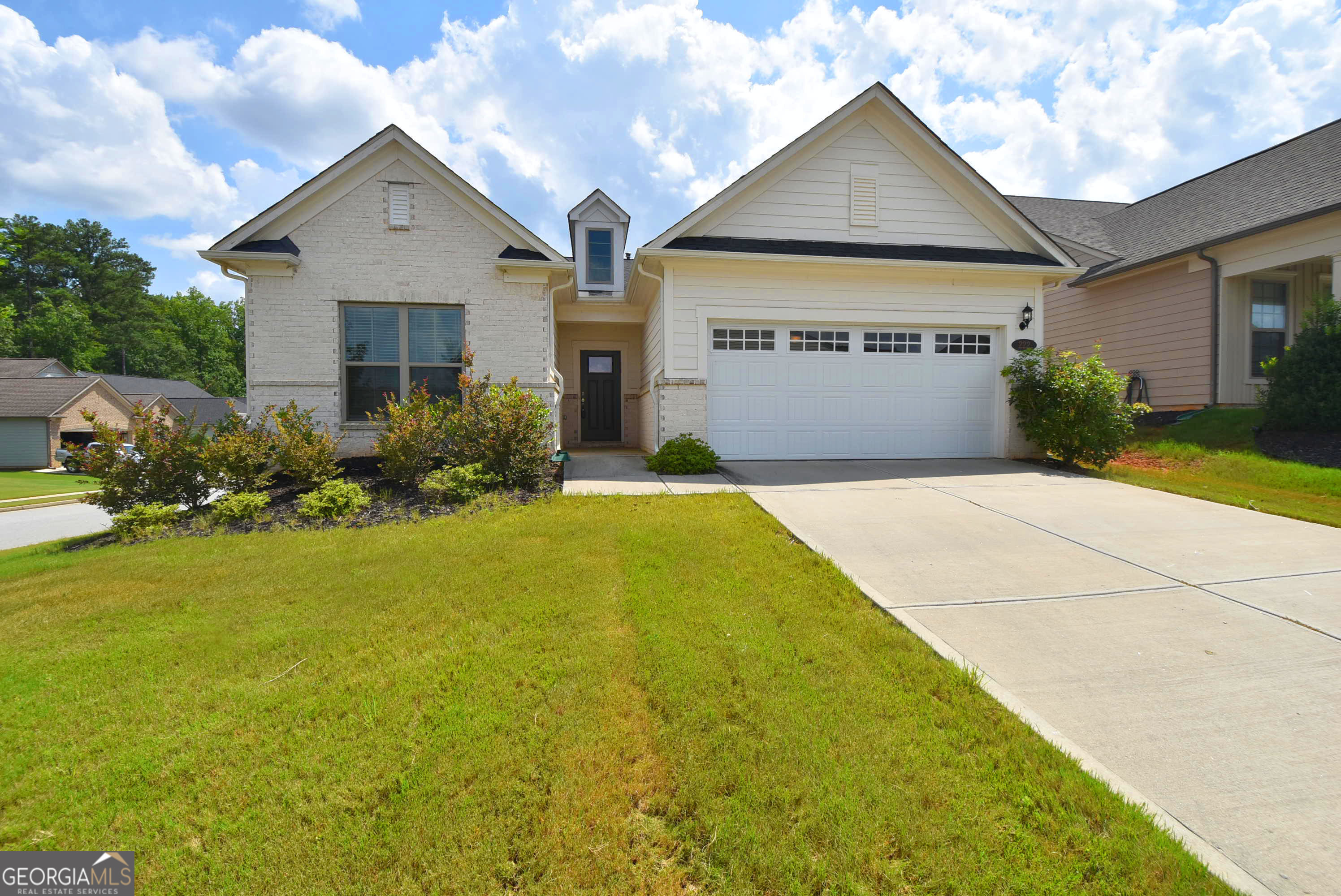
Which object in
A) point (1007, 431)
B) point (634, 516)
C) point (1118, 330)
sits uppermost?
point (1118, 330)

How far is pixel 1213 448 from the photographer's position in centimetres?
1051

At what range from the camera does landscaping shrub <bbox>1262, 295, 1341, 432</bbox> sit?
31.3 ft

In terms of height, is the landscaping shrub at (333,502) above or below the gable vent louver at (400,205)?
below

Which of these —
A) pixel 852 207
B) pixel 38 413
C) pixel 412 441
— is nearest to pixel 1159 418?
pixel 852 207

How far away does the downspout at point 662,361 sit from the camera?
32.0ft

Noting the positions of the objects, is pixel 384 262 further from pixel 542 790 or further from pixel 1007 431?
pixel 1007 431

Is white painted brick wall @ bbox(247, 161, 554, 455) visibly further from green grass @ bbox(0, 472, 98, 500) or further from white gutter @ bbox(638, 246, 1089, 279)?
green grass @ bbox(0, 472, 98, 500)

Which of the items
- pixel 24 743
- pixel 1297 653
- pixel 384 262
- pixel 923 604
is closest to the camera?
pixel 24 743

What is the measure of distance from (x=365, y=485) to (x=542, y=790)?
23.9 ft

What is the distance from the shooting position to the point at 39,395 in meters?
28.9

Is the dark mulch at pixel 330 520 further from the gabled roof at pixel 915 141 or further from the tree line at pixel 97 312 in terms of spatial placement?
the tree line at pixel 97 312

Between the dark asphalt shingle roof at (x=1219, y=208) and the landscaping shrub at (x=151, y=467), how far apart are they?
18048 mm

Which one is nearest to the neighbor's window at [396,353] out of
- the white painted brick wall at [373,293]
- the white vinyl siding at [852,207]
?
the white painted brick wall at [373,293]

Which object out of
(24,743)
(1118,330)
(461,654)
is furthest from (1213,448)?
(24,743)
